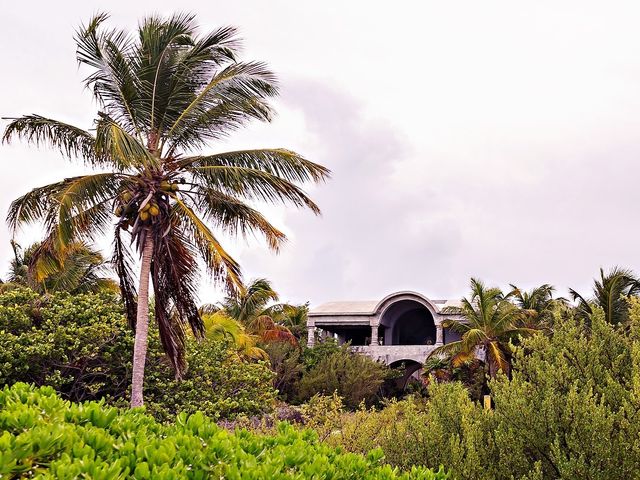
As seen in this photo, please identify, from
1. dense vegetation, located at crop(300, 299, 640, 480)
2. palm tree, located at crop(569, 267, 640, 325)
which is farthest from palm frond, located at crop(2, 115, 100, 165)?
palm tree, located at crop(569, 267, 640, 325)

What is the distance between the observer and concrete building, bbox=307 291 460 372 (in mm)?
33750

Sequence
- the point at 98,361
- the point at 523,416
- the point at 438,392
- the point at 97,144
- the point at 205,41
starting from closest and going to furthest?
the point at 523,416 < the point at 438,392 < the point at 97,144 < the point at 205,41 < the point at 98,361

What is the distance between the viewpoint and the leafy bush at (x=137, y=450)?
321cm

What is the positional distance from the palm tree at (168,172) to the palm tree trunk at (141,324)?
0.02 meters

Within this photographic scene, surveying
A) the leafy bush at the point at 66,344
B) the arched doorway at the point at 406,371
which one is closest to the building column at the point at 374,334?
the arched doorway at the point at 406,371

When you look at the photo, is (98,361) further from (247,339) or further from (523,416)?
(523,416)

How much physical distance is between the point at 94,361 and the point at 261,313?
16559 mm

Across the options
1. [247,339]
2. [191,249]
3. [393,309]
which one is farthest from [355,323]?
[191,249]

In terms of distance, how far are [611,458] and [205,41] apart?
40.8ft

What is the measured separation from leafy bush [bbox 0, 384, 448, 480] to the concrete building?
2789 cm

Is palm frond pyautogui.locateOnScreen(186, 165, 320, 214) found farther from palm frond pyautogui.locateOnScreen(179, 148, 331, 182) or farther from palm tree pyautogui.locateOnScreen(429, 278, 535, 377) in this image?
palm tree pyautogui.locateOnScreen(429, 278, 535, 377)

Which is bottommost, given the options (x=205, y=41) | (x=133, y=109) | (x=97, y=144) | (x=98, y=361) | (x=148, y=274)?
(x=98, y=361)

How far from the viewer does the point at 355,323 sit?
119ft

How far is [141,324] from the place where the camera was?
14586 millimetres
